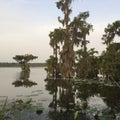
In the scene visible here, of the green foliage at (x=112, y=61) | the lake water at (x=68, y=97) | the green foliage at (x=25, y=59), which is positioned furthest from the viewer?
the green foliage at (x=25, y=59)

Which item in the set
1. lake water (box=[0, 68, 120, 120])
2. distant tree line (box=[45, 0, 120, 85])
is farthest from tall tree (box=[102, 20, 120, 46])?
lake water (box=[0, 68, 120, 120])

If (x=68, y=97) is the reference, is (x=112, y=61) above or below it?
above

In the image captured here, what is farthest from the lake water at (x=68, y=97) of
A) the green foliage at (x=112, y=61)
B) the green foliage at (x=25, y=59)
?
the green foliage at (x=25, y=59)

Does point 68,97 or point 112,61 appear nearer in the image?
point 68,97

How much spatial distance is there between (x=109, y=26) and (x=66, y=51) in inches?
390

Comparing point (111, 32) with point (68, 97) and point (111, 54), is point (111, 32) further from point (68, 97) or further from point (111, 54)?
point (68, 97)

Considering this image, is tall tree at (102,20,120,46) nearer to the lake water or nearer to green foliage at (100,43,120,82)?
green foliage at (100,43,120,82)

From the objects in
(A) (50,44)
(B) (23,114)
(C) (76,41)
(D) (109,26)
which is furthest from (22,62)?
(B) (23,114)

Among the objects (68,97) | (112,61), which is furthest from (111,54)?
(68,97)

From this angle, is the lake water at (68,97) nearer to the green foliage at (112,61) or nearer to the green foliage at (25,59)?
the green foliage at (112,61)

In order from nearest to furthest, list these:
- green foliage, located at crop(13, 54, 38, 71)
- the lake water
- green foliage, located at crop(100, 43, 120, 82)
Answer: the lake water < green foliage, located at crop(100, 43, 120, 82) < green foliage, located at crop(13, 54, 38, 71)

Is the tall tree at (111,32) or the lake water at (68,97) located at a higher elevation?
the tall tree at (111,32)

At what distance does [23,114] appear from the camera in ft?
61.2

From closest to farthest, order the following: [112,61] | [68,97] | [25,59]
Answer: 1. [68,97]
2. [112,61]
3. [25,59]
